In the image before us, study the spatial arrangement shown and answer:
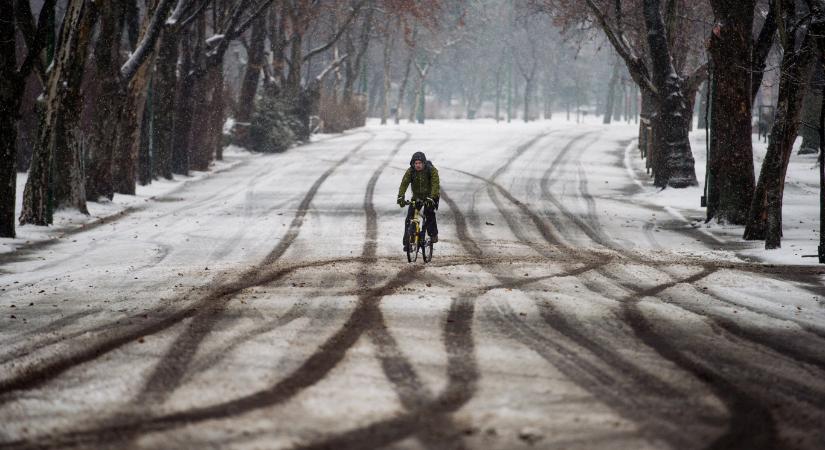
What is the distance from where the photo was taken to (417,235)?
13836 millimetres

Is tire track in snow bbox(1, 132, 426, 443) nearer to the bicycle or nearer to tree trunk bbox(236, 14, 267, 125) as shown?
the bicycle

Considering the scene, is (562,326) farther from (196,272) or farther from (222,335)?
(196,272)

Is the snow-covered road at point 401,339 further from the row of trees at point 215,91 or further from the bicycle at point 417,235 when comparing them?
the row of trees at point 215,91

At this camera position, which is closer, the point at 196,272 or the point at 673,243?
the point at 196,272

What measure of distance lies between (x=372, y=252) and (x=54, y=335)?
6.95m

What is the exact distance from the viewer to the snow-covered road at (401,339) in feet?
20.0

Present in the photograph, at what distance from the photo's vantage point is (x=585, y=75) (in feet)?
320

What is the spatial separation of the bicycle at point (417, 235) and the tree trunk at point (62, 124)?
24.5ft

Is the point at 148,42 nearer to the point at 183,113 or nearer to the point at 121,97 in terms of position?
the point at 121,97

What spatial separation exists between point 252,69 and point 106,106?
50.1 feet

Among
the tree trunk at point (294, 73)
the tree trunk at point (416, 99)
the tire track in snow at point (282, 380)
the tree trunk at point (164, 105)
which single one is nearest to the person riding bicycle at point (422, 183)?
the tire track in snow at point (282, 380)

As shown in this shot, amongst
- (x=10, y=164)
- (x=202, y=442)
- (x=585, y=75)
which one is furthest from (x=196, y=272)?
(x=585, y=75)

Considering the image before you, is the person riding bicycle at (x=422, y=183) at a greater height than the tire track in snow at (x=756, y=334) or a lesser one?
greater

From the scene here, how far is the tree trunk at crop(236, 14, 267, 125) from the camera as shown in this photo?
35.6 meters
